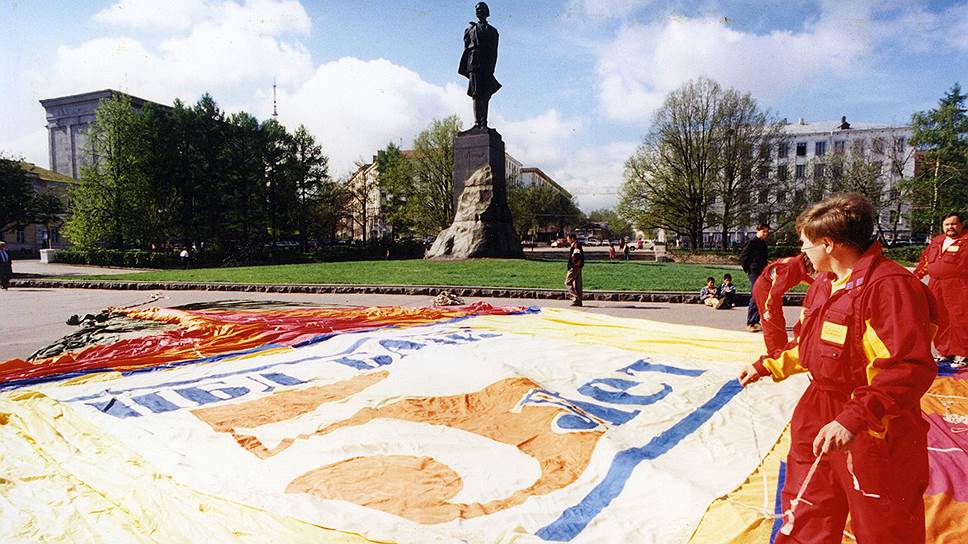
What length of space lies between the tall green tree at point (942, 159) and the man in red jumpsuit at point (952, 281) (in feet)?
125

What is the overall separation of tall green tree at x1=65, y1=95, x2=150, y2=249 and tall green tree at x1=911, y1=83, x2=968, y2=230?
179 feet

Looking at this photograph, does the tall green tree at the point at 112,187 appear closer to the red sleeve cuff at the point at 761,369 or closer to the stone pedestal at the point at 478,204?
the stone pedestal at the point at 478,204

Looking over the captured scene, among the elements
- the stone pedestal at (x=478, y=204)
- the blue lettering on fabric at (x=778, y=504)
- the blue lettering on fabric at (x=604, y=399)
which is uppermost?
the stone pedestal at (x=478, y=204)

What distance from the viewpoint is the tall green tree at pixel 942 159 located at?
37.2 meters

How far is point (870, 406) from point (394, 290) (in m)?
14.7

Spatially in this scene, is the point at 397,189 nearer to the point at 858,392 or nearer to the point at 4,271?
the point at 4,271

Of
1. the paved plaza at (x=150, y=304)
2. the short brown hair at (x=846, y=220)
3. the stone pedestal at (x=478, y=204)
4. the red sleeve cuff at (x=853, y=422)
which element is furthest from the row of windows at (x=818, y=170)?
the red sleeve cuff at (x=853, y=422)

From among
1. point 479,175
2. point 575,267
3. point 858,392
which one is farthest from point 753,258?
point 479,175

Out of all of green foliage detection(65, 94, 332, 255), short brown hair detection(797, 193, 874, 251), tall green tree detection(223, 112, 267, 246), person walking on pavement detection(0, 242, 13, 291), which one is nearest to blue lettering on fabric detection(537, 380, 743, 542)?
short brown hair detection(797, 193, 874, 251)

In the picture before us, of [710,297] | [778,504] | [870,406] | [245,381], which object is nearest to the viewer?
[870,406]

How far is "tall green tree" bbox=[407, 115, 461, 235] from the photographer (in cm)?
4903

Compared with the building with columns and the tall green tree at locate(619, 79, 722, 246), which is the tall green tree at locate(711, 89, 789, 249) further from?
the building with columns

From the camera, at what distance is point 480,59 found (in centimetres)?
2642

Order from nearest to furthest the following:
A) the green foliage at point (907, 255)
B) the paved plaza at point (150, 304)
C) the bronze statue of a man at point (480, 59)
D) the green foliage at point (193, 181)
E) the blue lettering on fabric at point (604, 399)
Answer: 1. the blue lettering on fabric at point (604, 399)
2. the paved plaza at point (150, 304)
3. the bronze statue of a man at point (480, 59)
4. the green foliage at point (907, 255)
5. the green foliage at point (193, 181)
